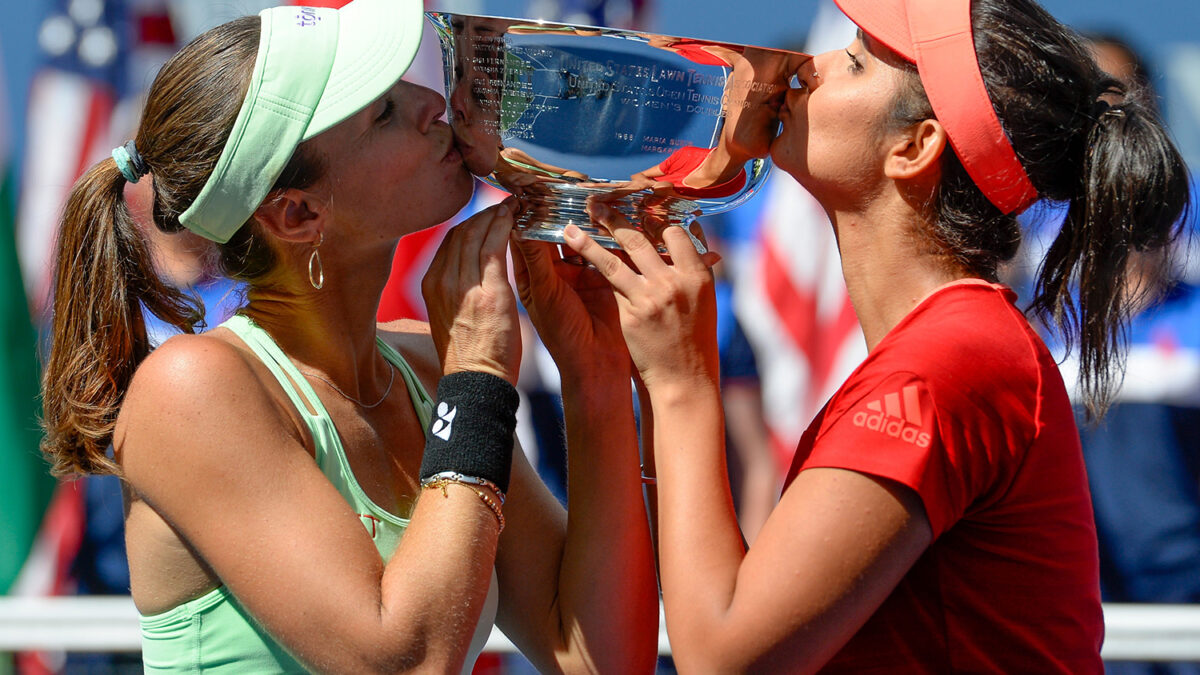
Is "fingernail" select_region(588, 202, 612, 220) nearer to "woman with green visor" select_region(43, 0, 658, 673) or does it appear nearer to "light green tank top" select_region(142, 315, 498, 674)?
"woman with green visor" select_region(43, 0, 658, 673)

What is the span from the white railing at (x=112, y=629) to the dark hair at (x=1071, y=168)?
2.15m

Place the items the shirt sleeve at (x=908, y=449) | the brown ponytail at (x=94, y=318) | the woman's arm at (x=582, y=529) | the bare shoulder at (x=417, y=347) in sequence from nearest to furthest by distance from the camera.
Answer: the shirt sleeve at (x=908, y=449), the brown ponytail at (x=94, y=318), the woman's arm at (x=582, y=529), the bare shoulder at (x=417, y=347)

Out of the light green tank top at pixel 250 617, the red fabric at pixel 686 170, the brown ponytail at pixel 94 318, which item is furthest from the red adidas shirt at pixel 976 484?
the brown ponytail at pixel 94 318

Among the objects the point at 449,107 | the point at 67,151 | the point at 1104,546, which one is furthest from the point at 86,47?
the point at 1104,546

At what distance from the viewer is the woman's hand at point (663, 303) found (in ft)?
5.12

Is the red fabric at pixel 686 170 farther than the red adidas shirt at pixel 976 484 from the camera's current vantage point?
Yes

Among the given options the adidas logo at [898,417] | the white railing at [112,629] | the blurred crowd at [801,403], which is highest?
the adidas logo at [898,417]

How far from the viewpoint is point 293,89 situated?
59.9 inches

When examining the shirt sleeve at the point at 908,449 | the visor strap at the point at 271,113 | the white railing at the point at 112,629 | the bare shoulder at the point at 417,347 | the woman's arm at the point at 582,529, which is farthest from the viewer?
the white railing at the point at 112,629

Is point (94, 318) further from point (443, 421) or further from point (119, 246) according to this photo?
point (443, 421)

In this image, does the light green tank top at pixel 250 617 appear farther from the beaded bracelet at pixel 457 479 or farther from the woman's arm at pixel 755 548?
the woman's arm at pixel 755 548

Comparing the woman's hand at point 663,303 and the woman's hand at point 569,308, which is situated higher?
the woman's hand at point 663,303

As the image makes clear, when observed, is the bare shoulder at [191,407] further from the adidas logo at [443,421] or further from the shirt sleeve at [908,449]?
the shirt sleeve at [908,449]

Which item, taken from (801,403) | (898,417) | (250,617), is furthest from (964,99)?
(801,403)
